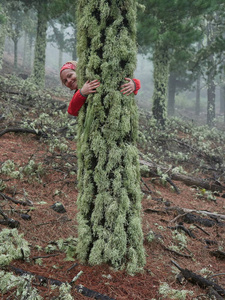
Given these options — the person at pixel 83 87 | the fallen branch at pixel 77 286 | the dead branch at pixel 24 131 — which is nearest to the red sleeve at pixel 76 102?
the person at pixel 83 87

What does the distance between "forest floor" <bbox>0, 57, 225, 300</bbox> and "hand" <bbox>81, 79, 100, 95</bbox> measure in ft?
5.87

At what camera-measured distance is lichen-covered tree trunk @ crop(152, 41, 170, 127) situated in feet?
39.0

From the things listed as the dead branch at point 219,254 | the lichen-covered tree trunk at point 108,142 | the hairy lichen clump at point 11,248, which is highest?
the lichen-covered tree trunk at point 108,142

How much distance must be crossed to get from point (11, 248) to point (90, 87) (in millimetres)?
1777

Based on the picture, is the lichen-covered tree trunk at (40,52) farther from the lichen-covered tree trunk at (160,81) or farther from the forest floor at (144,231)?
the forest floor at (144,231)

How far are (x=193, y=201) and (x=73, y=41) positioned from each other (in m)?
23.6

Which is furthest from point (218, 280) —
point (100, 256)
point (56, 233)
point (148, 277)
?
point (56, 233)

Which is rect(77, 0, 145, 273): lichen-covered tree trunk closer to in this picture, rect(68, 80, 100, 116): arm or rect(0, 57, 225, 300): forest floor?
rect(68, 80, 100, 116): arm

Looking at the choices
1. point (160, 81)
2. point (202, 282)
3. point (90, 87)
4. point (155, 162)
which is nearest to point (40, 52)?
point (160, 81)

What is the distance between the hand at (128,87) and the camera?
2.63m

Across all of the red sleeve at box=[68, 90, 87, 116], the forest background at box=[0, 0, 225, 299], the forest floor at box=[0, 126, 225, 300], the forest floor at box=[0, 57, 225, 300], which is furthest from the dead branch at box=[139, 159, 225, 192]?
the red sleeve at box=[68, 90, 87, 116]

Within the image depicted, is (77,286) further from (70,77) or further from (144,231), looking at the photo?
(70,77)

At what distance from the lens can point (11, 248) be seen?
2.42 meters

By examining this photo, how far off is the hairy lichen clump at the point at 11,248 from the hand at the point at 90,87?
1.64 meters
